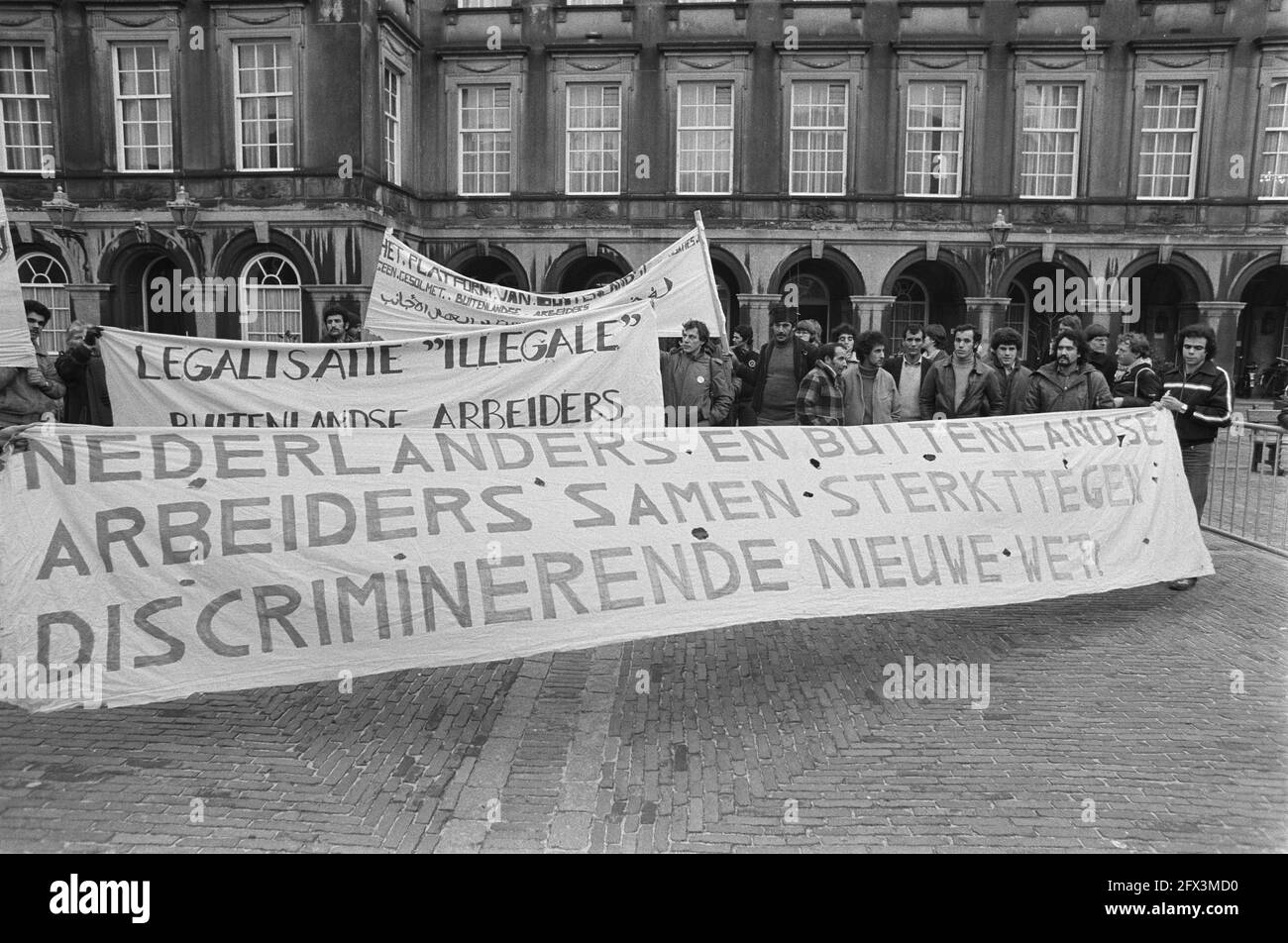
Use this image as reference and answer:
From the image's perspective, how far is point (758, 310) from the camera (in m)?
24.6

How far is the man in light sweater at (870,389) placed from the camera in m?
8.21

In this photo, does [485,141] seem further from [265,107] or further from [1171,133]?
[1171,133]

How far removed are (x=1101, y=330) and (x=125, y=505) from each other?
8.44 m

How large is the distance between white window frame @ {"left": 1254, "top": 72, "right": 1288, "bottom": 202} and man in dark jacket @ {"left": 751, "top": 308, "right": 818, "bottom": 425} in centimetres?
2166

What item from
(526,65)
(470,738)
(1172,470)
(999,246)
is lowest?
(470,738)

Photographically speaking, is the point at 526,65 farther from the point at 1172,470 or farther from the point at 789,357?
the point at 1172,470

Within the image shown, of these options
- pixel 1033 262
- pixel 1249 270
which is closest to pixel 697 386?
pixel 1033 262

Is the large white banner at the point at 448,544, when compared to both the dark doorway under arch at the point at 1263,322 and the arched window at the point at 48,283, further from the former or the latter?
the dark doorway under arch at the point at 1263,322

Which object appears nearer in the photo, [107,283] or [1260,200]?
[107,283]

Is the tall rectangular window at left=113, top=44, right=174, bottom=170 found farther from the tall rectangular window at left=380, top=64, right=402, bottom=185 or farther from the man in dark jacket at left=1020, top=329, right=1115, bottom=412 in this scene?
the man in dark jacket at left=1020, top=329, right=1115, bottom=412

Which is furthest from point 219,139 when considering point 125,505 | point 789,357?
point 125,505

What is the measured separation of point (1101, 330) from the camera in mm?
8766

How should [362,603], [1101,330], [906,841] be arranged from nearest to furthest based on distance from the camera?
[906,841] < [362,603] < [1101,330]

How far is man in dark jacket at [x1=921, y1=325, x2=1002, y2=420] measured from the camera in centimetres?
791
